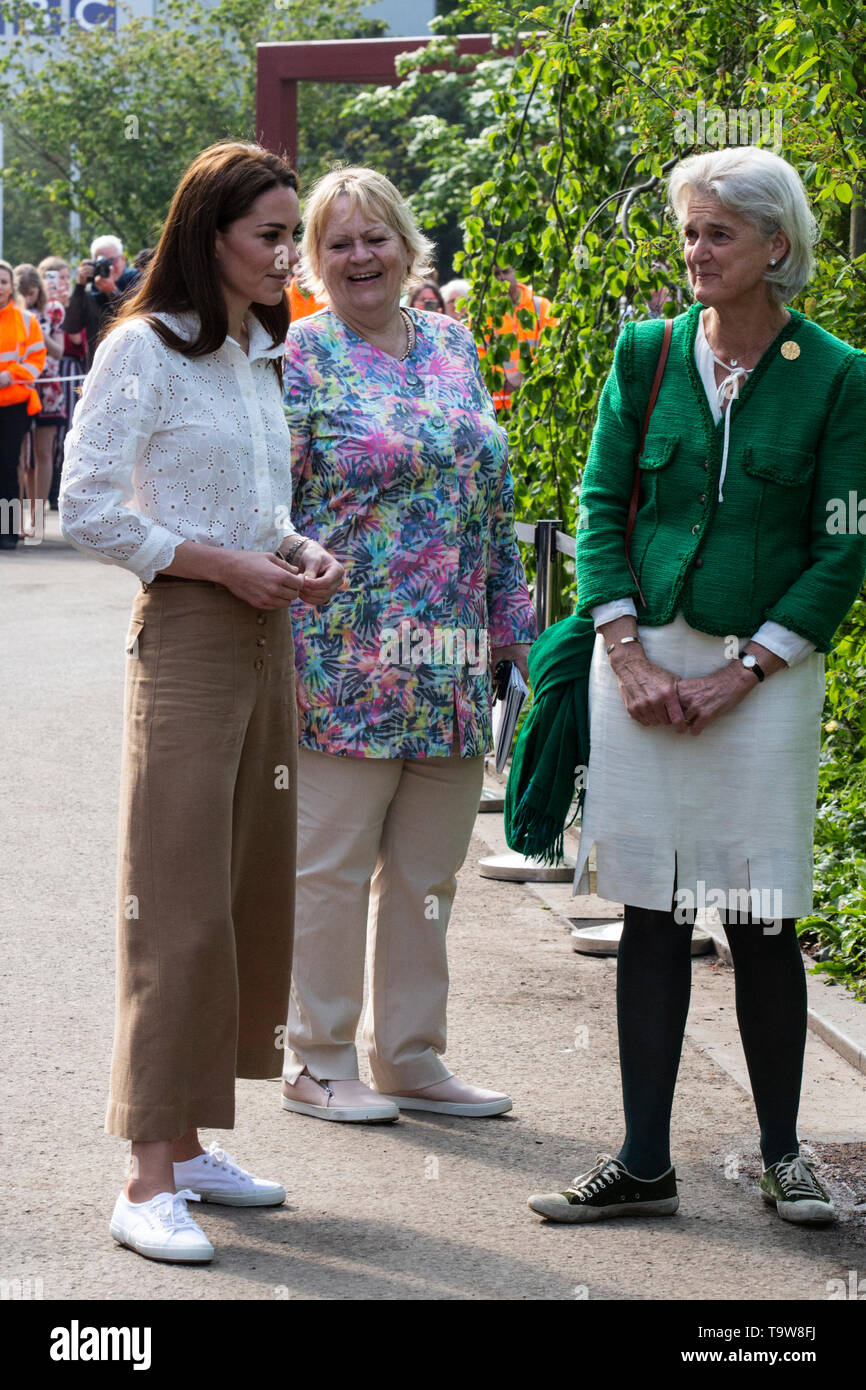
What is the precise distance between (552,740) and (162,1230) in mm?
1181

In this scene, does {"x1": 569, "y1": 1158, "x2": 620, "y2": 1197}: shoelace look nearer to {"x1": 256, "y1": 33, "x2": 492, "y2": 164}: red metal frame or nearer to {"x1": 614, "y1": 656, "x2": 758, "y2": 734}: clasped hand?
{"x1": 614, "y1": 656, "x2": 758, "y2": 734}: clasped hand

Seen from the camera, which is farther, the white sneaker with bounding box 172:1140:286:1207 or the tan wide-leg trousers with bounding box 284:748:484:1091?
the tan wide-leg trousers with bounding box 284:748:484:1091

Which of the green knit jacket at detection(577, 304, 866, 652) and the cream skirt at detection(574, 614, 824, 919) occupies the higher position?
the green knit jacket at detection(577, 304, 866, 652)

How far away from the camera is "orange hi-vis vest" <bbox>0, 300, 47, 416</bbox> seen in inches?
617

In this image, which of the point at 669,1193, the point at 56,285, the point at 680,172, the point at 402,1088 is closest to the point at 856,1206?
the point at 669,1193

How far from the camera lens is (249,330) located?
370cm

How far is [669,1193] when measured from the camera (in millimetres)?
3744

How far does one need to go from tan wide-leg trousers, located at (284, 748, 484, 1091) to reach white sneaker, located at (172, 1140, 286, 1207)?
597 millimetres

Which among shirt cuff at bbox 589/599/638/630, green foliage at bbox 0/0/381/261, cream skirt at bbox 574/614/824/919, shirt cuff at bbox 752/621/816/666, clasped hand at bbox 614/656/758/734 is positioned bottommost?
cream skirt at bbox 574/614/824/919

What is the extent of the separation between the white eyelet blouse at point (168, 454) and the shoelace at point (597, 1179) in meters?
1.36

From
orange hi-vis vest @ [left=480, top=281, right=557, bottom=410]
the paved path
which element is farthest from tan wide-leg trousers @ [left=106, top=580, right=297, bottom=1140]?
orange hi-vis vest @ [left=480, top=281, right=557, bottom=410]

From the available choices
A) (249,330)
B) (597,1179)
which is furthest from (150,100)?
(597,1179)

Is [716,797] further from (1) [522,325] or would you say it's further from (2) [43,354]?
(2) [43,354]

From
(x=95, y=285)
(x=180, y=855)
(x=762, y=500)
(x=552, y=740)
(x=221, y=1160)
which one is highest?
(x=95, y=285)
